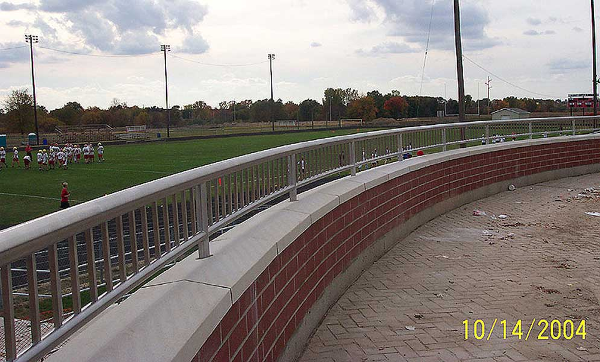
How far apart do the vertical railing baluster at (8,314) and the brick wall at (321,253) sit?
114 centimetres

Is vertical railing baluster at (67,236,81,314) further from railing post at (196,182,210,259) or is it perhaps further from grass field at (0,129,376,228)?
grass field at (0,129,376,228)

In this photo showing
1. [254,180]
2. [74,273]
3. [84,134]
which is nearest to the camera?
[74,273]

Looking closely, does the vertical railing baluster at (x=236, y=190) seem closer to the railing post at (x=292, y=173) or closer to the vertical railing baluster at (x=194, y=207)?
the vertical railing baluster at (x=194, y=207)

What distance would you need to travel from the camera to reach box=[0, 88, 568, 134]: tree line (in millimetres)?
70938

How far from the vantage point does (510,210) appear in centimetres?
1196

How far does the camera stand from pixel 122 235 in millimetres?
2846

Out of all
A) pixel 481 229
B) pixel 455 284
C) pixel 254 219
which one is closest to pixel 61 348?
pixel 254 219

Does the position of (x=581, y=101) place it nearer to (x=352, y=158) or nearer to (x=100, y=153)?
(x=100, y=153)

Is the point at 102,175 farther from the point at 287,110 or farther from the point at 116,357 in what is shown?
the point at 287,110

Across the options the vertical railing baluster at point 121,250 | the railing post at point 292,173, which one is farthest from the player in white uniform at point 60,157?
the vertical railing baluster at point 121,250

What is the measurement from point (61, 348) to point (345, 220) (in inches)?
180

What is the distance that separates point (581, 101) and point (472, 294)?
165 ft

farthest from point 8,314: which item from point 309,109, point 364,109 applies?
point 309,109

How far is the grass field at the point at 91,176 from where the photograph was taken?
108 feet
